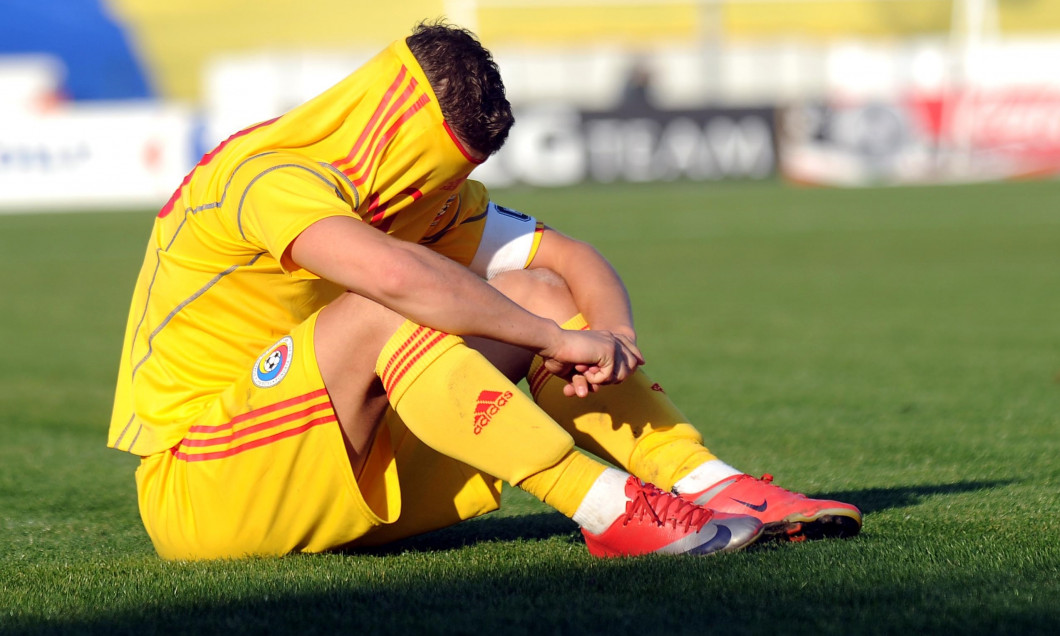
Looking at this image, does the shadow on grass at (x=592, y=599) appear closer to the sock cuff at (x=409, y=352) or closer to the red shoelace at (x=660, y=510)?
the red shoelace at (x=660, y=510)

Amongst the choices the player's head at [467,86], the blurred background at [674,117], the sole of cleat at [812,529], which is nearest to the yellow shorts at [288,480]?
the player's head at [467,86]

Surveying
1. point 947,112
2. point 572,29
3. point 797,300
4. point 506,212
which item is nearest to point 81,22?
point 572,29

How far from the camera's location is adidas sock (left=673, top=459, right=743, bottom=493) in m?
2.63

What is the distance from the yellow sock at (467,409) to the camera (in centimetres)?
238

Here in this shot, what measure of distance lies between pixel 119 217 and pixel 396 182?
15.1 m

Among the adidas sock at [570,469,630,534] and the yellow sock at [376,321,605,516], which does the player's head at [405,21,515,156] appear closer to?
the yellow sock at [376,321,605,516]

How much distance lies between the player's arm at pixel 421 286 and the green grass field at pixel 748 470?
0.42 metres

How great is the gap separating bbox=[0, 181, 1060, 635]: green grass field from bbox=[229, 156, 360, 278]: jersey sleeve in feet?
2.00

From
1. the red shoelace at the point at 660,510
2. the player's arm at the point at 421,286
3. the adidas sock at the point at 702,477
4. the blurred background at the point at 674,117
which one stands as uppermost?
the player's arm at the point at 421,286

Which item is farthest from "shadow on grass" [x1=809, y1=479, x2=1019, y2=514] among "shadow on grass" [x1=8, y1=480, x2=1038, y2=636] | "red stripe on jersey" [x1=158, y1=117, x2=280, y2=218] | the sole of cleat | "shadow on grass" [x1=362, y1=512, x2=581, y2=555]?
"red stripe on jersey" [x1=158, y1=117, x2=280, y2=218]

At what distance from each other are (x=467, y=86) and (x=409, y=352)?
48 cm

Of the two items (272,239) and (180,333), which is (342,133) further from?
(180,333)

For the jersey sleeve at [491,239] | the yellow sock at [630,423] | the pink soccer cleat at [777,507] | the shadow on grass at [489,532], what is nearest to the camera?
the pink soccer cleat at [777,507]

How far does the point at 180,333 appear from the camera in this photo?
2.71 meters
